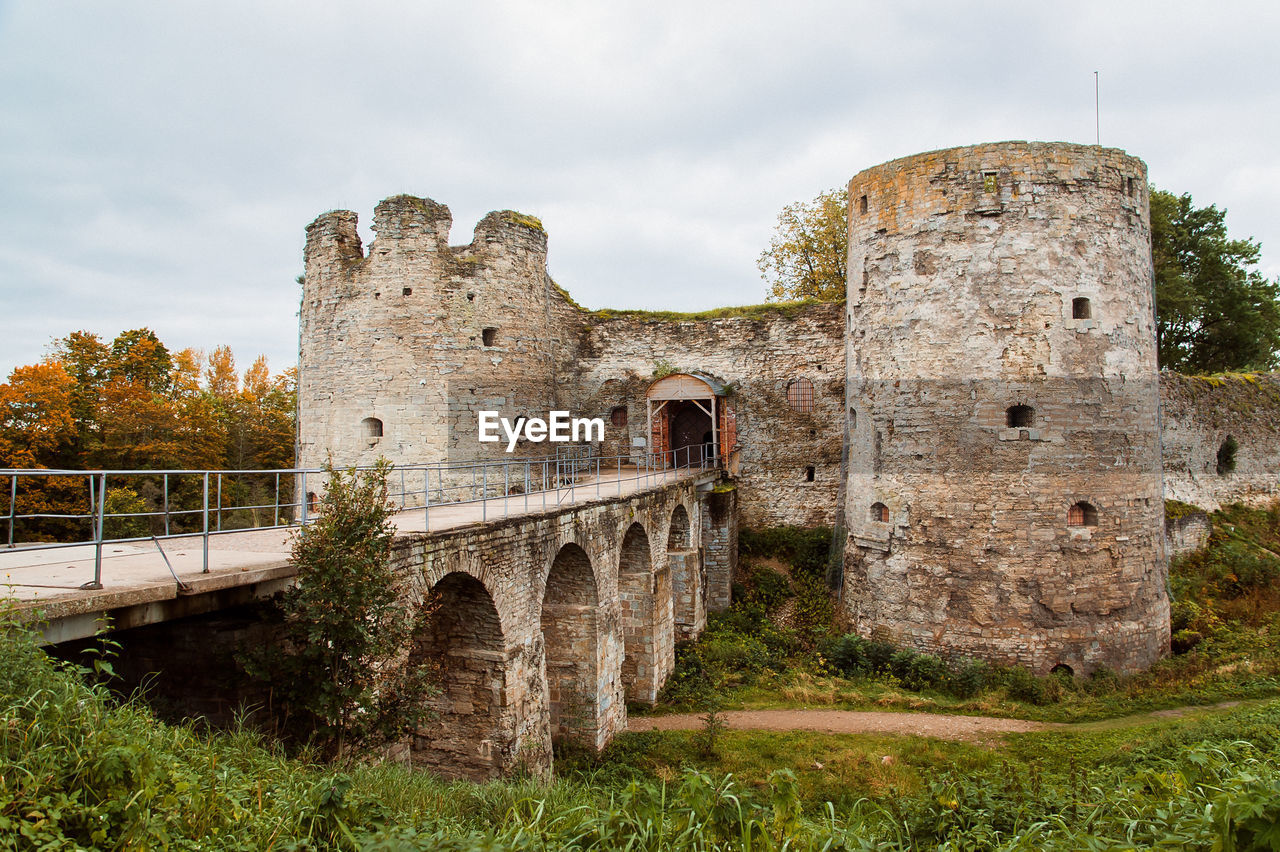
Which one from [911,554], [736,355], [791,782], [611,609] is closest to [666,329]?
[736,355]

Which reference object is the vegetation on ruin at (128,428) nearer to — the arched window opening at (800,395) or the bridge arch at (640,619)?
the bridge arch at (640,619)

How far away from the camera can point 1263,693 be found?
533 inches

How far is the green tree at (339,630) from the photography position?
620 centimetres

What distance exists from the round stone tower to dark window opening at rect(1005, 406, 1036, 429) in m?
0.03

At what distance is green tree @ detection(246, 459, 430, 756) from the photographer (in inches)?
244

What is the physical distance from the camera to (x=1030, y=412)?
1555 cm

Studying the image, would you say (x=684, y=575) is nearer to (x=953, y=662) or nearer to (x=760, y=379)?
(x=953, y=662)

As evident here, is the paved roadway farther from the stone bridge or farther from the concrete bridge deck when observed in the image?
the stone bridge

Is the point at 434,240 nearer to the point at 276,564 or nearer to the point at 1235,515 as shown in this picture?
the point at 276,564

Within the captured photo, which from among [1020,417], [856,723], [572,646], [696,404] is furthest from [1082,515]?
[572,646]

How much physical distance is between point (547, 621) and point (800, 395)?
11.8m

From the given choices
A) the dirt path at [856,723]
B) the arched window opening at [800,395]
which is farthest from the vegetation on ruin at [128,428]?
the arched window opening at [800,395]

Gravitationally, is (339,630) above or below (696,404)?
below

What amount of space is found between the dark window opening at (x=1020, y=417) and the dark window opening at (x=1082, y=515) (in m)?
1.88
